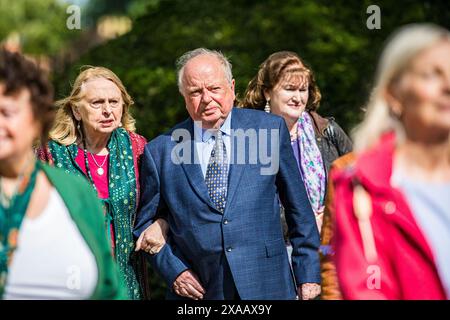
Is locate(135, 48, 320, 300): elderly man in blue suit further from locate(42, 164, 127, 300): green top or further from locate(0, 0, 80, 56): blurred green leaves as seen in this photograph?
locate(0, 0, 80, 56): blurred green leaves

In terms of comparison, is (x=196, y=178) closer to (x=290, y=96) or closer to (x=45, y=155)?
(x=45, y=155)

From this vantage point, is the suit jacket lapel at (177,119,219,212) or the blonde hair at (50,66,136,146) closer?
the suit jacket lapel at (177,119,219,212)

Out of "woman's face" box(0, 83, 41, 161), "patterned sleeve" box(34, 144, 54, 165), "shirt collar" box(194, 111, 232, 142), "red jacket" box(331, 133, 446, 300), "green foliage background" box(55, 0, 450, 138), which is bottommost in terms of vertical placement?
"red jacket" box(331, 133, 446, 300)

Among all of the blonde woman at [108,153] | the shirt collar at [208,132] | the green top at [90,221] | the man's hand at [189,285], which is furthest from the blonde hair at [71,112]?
the green top at [90,221]

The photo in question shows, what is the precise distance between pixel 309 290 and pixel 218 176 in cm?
66

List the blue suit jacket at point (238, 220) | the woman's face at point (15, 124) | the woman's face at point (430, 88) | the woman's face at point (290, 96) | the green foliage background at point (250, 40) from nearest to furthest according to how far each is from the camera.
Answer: the woman's face at point (430, 88)
the woman's face at point (15, 124)
the blue suit jacket at point (238, 220)
the woman's face at point (290, 96)
the green foliage background at point (250, 40)

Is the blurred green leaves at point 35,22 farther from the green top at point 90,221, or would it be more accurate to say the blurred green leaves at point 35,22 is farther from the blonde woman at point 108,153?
the green top at point 90,221

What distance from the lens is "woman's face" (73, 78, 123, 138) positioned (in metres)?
4.79

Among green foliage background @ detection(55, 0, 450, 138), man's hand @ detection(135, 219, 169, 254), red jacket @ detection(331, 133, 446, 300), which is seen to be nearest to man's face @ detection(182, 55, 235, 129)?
man's hand @ detection(135, 219, 169, 254)

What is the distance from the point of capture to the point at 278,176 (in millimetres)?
4527

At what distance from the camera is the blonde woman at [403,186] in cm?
271

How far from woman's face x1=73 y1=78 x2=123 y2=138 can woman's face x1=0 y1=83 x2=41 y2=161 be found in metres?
1.90
